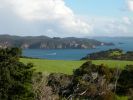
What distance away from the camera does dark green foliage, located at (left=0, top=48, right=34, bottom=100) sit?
116ft

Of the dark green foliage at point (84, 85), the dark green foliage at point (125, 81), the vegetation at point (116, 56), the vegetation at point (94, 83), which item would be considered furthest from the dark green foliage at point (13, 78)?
the vegetation at point (116, 56)

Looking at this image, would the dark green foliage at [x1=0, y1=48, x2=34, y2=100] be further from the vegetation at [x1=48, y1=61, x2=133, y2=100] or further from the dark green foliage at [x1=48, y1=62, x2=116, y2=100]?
the dark green foliage at [x1=48, y1=62, x2=116, y2=100]

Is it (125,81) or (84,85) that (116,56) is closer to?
(125,81)

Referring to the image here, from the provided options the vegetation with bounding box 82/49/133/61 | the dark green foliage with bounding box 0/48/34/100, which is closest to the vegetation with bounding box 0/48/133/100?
the dark green foliage with bounding box 0/48/34/100

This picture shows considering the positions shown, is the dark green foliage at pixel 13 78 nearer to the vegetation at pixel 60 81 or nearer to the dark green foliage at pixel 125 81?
the vegetation at pixel 60 81

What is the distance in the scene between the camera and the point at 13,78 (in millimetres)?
36688

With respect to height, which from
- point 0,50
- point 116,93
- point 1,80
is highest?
point 0,50

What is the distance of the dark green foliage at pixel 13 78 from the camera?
35281mm

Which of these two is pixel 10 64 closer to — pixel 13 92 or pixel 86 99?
pixel 13 92

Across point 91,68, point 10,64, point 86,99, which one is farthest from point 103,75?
point 10,64

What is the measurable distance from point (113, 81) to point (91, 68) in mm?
3420

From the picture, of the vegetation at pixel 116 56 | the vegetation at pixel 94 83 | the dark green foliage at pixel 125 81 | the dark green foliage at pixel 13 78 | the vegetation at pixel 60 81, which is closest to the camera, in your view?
the dark green foliage at pixel 13 78

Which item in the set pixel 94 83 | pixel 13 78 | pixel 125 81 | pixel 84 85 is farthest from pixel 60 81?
pixel 13 78

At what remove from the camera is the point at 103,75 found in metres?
52.3
